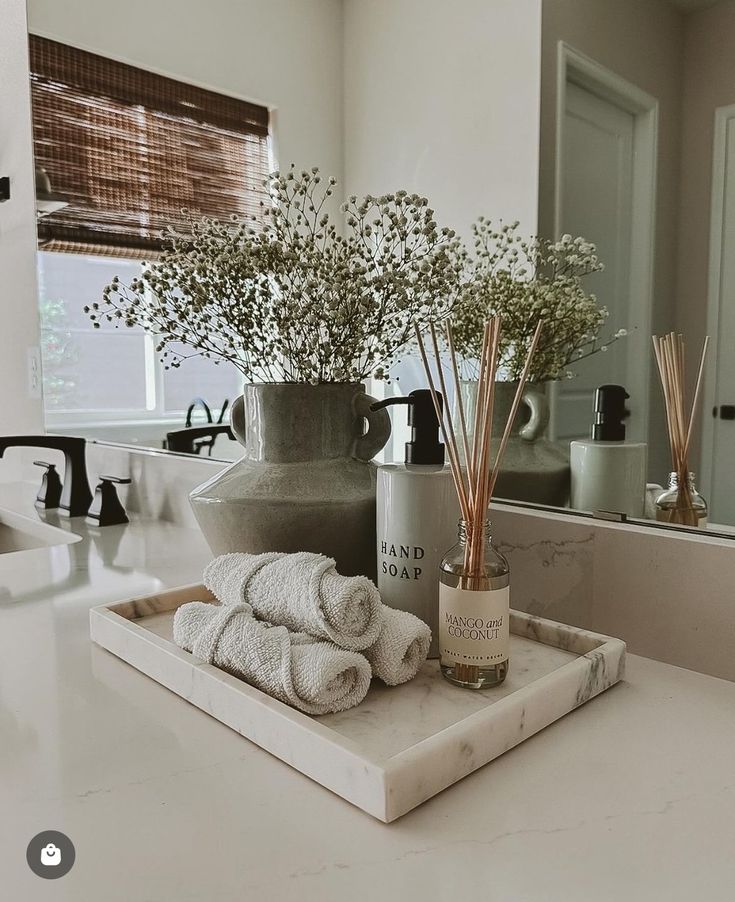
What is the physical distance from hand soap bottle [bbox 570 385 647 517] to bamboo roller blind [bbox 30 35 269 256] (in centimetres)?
75

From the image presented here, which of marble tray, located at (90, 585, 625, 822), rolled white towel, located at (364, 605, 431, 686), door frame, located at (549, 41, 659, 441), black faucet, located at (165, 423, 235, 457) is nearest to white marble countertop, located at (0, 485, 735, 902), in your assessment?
marble tray, located at (90, 585, 625, 822)

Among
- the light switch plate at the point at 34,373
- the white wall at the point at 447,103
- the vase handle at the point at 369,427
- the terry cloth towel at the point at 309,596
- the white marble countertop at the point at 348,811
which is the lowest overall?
the white marble countertop at the point at 348,811

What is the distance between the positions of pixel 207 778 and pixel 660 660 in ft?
1.54

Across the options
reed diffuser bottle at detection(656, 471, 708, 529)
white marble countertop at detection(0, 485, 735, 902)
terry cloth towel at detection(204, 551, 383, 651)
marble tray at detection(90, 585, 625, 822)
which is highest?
reed diffuser bottle at detection(656, 471, 708, 529)

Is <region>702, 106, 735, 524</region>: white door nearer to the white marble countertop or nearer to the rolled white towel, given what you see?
the white marble countertop

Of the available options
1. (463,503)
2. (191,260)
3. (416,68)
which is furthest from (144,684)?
(416,68)

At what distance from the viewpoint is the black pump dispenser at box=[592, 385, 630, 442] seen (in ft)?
2.81

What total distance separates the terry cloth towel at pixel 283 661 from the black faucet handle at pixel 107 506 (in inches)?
34.7

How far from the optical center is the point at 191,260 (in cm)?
91

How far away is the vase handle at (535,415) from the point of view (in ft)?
2.99

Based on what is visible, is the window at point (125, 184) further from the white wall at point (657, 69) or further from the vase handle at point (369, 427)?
the white wall at point (657, 69)

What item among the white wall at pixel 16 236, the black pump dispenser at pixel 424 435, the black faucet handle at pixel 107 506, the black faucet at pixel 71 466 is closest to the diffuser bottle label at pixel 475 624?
the black pump dispenser at pixel 424 435

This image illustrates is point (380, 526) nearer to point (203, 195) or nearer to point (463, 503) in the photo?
point (463, 503)

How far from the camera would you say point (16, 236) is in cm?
189
